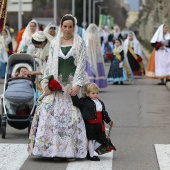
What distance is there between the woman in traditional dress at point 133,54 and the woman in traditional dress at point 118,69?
2242 millimetres

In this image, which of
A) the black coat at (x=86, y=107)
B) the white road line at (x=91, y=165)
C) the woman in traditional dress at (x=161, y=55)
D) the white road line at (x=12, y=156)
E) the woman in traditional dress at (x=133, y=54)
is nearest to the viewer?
the white road line at (x=91, y=165)

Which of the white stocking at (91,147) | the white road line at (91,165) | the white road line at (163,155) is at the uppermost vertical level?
the white stocking at (91,147)

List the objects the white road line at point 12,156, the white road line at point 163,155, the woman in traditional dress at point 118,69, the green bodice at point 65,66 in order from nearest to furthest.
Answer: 1. the white road line at point 12,156
2. the white road line at point 163,155
3. the green bodice at point 65,66
4. the woman in traditional dress at point 118,69

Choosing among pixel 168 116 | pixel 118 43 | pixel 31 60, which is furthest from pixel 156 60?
pixel 31 60

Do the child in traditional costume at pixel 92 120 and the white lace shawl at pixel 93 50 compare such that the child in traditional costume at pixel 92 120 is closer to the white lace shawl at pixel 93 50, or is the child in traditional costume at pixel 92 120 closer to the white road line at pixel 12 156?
the white road line at pixel 12 156

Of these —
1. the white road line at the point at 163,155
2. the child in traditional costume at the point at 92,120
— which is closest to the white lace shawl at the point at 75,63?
the child in traditional costume at the point at 92,120

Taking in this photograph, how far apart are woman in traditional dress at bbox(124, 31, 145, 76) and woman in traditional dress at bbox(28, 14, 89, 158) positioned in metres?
16.2

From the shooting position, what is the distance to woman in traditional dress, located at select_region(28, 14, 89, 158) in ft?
31.3

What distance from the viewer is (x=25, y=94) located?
11.4 m

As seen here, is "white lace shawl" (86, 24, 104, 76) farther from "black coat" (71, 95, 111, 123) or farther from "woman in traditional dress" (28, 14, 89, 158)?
"black coat" (71, 95, 111, 123)

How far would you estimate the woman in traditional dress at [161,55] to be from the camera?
2273 cm

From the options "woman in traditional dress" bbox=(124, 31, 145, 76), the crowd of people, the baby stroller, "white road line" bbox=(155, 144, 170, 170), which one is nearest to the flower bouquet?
the crowd of people

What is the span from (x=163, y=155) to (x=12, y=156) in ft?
5.95

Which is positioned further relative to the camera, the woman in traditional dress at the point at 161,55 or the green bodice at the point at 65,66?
the woman in traditional dress at the point at 161,55
